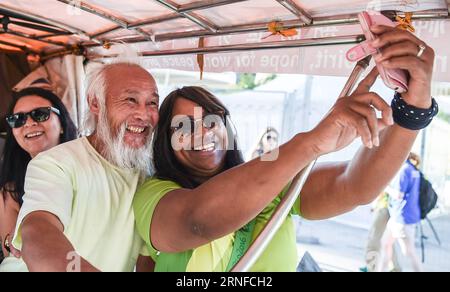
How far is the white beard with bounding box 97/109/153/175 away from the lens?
0.75 m

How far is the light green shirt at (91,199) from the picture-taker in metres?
0.69

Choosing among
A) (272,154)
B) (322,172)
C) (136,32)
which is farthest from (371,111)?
(136,32)

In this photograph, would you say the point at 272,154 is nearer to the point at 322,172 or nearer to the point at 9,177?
the point at 322,172

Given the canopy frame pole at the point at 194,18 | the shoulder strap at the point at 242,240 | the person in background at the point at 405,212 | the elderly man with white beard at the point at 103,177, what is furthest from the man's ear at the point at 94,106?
the person in background at the point at 405,212

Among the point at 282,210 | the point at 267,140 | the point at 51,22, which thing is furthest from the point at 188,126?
the point at 51,22

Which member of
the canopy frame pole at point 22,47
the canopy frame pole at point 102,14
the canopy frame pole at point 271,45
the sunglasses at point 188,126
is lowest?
the sunglasses at point 188,126

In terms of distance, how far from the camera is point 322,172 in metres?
0.80

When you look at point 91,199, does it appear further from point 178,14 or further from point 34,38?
point 34,38

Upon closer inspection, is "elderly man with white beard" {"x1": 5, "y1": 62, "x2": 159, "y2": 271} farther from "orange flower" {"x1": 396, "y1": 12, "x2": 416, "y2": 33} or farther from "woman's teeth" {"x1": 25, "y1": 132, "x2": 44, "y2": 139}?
"orange flower" {"x1": 396, "y1": 12, "x2": 416, "y2": 33}

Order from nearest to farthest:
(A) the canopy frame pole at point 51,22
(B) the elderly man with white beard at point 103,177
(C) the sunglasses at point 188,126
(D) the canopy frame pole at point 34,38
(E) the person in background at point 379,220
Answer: (B) the elderly man with white beard at point 103,177 < (C) the sunglasses at point 188,126 < (A) the canopy frame pole at point 51,22 < (D) the canopy frame pole at point 34,38 < (E) the person in background at point 379,220

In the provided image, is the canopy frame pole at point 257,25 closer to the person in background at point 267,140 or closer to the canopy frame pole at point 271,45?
the canopy frame pole at point 271,45

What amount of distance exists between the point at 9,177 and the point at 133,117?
0.50 metres

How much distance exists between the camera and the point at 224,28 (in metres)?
0.99

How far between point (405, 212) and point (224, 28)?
1840 millimetres
